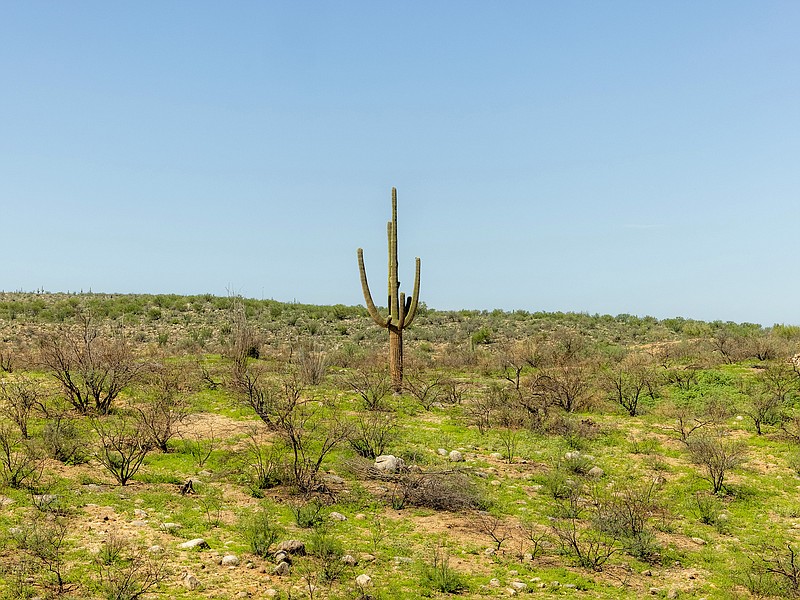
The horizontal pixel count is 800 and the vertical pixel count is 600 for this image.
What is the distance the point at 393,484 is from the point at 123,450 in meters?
4.38

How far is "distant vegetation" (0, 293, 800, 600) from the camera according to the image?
7207 mm

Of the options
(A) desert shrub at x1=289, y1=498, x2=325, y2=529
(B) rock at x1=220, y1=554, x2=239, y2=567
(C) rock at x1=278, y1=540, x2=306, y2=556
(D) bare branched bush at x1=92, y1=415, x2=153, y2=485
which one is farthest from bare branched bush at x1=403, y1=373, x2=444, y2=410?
(B) rock at x1=220, y1=554, x2=239, y2=567

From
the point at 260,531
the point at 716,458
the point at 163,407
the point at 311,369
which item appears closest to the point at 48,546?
the point at 260,531

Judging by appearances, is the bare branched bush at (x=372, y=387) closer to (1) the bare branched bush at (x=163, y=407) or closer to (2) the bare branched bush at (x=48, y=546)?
(1) the bare branched bush at (x=163, y=407)

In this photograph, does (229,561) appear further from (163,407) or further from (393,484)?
(163,407)

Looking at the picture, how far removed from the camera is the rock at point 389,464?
10.8 m

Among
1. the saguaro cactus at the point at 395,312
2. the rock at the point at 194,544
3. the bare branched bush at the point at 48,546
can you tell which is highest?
the saguaro cactus at the point at 395,312

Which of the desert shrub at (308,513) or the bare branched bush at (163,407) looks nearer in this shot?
the desert shrub at (308,513)

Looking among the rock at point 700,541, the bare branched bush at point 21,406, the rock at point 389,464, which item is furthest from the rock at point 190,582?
the bare branched bush at point 21,406

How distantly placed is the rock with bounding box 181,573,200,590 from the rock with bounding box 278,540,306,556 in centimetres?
109

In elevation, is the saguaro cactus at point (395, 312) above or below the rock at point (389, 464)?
above

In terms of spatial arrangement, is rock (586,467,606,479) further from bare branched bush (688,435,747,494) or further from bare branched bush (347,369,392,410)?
bare branched bush (347,369,392,410)

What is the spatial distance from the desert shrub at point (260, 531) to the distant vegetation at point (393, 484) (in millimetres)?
28

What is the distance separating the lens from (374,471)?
10.7m
